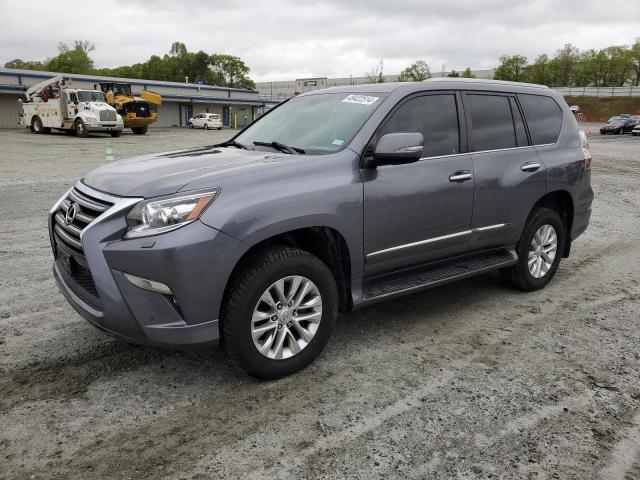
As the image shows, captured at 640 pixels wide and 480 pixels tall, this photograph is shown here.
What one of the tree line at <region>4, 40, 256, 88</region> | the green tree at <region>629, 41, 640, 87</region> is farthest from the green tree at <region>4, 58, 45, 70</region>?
the green tree at <region>629, 41, 640, 87</region>

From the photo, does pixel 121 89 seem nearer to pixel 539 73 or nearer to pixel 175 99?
pixel 175 99

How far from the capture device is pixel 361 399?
325cm

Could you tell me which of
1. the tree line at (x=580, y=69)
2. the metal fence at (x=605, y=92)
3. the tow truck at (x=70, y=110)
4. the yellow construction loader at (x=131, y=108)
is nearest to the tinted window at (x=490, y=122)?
the tow truck at (x=70, y=110)

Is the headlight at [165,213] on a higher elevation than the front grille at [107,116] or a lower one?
lower

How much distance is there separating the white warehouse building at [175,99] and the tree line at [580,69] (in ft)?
222

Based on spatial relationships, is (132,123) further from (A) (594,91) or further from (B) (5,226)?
(A) (594,91)

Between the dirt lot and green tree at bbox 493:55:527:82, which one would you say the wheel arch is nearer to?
the dirt lot

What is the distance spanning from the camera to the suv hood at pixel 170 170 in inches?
125

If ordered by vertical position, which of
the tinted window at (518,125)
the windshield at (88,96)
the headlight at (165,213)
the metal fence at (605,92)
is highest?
the metal fence at (605,92)

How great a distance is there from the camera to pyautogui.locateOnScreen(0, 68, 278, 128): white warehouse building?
4147cm

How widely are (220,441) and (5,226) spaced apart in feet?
20.2

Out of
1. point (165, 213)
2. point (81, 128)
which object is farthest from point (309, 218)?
point (81, 128)

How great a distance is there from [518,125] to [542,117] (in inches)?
17.6

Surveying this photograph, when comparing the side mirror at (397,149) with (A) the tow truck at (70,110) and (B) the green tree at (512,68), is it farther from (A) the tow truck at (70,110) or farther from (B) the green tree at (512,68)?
(B) the green tree at (512,68)
